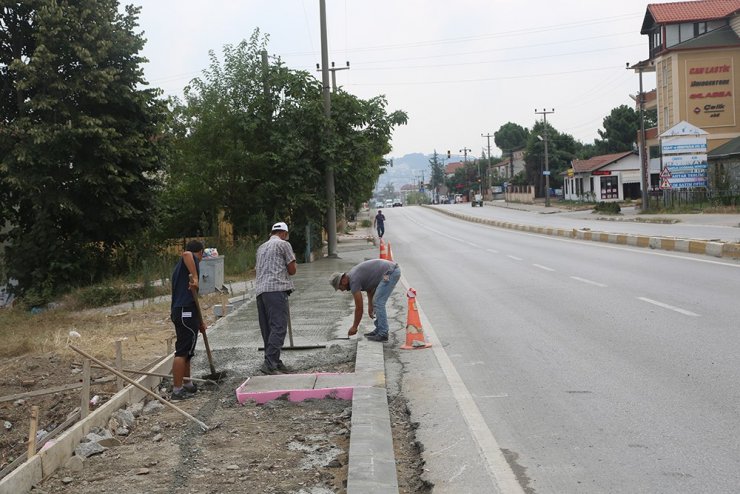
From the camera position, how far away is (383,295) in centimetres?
964

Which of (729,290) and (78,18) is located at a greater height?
(78,18)

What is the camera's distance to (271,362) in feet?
27.1

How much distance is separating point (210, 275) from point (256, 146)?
30.1 feet

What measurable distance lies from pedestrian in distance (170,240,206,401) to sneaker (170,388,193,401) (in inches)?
1.2

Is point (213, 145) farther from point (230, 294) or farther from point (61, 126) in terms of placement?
point (230, 294)

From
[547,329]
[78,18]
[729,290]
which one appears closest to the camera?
[547,329]

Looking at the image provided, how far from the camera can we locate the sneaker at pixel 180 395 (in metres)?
7.57

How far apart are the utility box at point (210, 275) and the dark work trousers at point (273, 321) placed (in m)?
9.85

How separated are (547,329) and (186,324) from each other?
4.80 meters

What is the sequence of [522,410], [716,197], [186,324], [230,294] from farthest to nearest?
[716,197] → [230,294] → [186,324] → [522,410]

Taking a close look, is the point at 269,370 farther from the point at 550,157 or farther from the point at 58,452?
the point at 550,157

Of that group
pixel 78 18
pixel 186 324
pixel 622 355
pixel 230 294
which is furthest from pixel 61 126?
pixel 622 355

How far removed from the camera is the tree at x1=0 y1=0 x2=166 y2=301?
18.7 metres

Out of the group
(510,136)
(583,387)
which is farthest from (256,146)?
(510,136)
